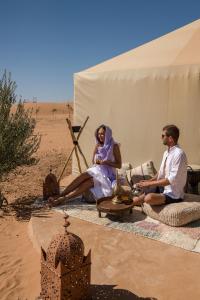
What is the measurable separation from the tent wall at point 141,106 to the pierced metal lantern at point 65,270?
3.73 m

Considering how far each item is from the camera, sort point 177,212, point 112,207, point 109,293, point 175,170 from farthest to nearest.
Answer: point 112,207 → point 175,170 → point 177,212 → point 109,293

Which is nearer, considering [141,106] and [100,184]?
[100,184]

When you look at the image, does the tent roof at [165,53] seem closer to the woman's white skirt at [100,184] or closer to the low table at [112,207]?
the woman's white skirt at [100,184]

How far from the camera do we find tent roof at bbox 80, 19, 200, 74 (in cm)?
641

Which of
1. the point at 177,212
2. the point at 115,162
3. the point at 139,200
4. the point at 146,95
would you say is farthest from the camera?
the point at 146,95

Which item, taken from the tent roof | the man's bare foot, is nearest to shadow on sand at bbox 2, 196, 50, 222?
the man's bare foot

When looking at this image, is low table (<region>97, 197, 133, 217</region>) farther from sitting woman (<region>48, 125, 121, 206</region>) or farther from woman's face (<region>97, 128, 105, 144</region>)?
woman's face (<region>97, 128, 105, 144</region>)

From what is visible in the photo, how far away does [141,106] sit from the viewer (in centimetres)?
674

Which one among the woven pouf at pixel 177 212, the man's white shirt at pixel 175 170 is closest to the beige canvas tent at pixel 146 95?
the man's white shirt at pixel 175 170

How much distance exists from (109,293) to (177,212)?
1.55m

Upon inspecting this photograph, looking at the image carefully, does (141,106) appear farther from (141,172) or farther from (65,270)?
(65,270)

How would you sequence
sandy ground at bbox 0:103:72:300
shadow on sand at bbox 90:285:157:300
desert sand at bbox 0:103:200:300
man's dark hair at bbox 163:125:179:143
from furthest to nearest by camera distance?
man's dark hair at bbox 163:125:179:143, sandy ground at bbox 0:103:72:300, desert sand at bbox 0:103:200:300, shadow on sand at bbox 90:285:157:300

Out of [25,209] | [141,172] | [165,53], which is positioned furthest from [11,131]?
[165,53]

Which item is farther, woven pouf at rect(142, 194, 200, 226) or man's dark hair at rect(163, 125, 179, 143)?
man's dark hair at rect(163, 125, 179, 143)
